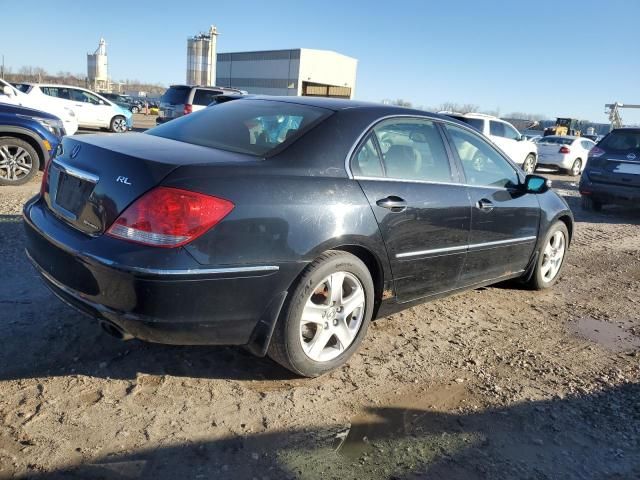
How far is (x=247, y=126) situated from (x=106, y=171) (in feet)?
3.43

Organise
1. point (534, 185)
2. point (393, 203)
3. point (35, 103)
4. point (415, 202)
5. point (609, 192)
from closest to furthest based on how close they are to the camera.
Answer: point (393, 203) → point (415, 202) → point (534, 185) → point (609, 192) → point (35, 103)

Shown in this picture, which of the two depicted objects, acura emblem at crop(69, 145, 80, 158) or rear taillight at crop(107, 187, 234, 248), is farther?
acura emblem at crop(69, 145, 80, 158)

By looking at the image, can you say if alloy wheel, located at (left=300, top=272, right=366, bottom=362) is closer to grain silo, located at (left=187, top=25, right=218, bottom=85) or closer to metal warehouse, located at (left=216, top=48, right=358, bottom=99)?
metal warehouse, located at (left=216, top=48, right=358, bottom=99)

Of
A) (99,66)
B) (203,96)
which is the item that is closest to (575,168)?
(203,96)

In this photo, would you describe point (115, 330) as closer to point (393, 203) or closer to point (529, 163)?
point (393, 203)

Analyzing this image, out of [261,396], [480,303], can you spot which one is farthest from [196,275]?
[480,303]

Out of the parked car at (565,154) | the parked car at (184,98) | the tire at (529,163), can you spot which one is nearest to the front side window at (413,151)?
the parked car at (184,98)

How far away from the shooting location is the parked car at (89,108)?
17.1 meters

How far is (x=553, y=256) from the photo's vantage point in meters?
5.29

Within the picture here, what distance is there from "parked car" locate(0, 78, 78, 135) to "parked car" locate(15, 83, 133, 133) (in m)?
0.82

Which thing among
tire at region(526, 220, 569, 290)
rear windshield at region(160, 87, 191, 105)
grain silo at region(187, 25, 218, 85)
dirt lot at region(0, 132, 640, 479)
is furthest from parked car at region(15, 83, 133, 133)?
grain silo at region(187, 25, 218, 85)

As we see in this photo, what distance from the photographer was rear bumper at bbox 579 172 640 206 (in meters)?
9.39

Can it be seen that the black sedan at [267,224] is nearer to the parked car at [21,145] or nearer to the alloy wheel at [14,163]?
the parked car at [21,145]

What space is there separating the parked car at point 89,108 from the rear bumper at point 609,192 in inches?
541
